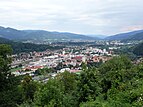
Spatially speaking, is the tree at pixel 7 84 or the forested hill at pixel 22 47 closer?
the tree at pixel 7 84

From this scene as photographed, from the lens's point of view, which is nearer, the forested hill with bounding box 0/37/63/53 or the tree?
the tree

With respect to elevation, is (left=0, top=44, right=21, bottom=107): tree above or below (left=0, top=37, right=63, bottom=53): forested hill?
above

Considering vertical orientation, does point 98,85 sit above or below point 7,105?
above

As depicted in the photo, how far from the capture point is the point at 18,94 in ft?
77.6

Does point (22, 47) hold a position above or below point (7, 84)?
below

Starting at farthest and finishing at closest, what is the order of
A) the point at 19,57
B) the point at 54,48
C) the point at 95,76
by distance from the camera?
the point at 54,48, the point at 19,57, the point at 95,76

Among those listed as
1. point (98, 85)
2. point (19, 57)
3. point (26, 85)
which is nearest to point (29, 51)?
point (19, 57)

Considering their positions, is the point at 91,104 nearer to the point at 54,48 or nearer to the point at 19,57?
the point at 19,57

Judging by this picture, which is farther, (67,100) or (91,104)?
(67,100)

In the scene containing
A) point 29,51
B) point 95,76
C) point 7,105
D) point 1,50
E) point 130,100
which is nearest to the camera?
point 130,100

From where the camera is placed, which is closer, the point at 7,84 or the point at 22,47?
the point at 7,84

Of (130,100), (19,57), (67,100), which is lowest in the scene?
(19,57)

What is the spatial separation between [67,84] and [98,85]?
19127mm

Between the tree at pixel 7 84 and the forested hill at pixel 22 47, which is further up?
the tree at pixel 7 84
